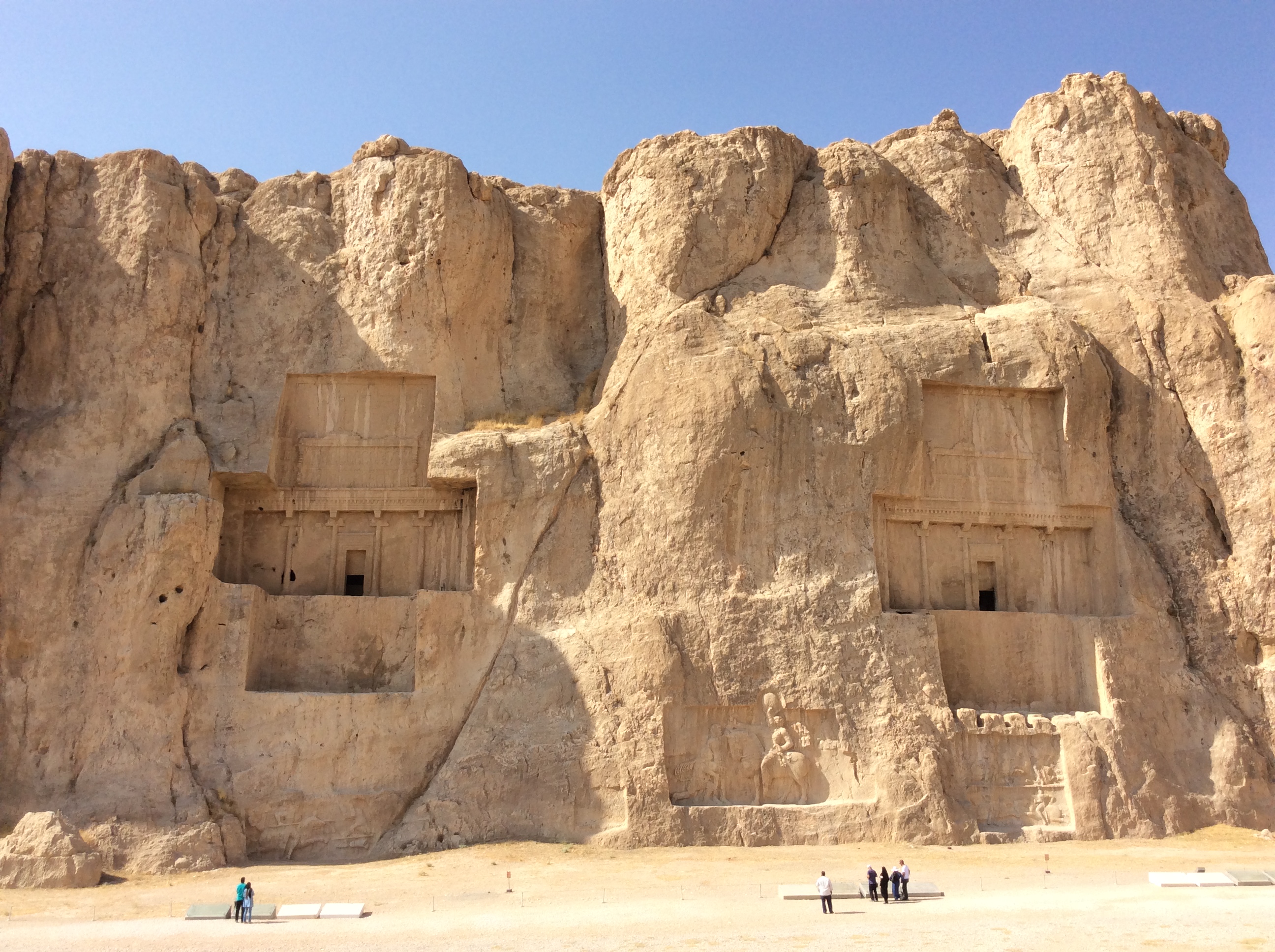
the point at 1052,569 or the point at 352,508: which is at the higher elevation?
the point at 352,508

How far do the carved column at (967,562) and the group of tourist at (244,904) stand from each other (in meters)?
12.7

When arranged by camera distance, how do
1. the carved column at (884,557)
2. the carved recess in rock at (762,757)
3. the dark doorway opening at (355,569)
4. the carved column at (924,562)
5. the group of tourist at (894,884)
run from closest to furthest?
1. the group of tourist at (894,884)
2. the carved recess in rock at (762,757)
3. the carved column at (884,557)
4. the carved column at (924,562)
5. the dark doorway opening at (355,569)

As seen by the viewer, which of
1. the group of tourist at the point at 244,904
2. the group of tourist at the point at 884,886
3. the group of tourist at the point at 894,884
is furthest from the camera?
the group of tourist at the point at 894,884

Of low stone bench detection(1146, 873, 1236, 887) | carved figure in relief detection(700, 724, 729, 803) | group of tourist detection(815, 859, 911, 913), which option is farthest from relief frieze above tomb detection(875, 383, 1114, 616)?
group of tourist detection(815, 859, 911, 913)

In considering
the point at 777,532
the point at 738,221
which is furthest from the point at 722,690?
the point at 738,221

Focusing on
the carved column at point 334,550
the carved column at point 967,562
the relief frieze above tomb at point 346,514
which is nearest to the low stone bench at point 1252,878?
the carved column at point 967,562

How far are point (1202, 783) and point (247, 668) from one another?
50.6ft

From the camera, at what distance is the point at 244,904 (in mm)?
12953

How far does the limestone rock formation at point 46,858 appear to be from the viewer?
14742 millimetres

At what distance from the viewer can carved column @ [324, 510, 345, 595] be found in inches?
789

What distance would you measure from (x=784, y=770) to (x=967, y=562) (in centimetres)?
533

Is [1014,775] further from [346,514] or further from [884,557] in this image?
[346,514]

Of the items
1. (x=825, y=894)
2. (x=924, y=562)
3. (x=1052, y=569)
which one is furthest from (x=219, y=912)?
(x=1052, y=569)

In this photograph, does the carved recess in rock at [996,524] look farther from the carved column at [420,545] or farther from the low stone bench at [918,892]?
the carved column at [420,545]
